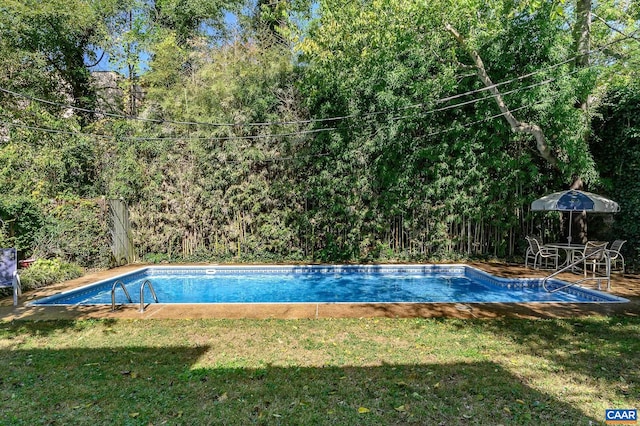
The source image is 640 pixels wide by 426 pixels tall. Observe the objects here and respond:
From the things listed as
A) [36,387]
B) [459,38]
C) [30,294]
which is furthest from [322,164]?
[36,387]

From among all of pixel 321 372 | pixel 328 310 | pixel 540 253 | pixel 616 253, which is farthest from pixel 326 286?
pixel 616 253

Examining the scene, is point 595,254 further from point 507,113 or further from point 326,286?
point 326,286

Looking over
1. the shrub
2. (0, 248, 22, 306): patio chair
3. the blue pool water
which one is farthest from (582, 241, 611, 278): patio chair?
the shrub

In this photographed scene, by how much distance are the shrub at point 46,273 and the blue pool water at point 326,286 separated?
35.4 inches

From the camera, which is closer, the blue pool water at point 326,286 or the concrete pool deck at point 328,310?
the concrete pool deck at point 328,310

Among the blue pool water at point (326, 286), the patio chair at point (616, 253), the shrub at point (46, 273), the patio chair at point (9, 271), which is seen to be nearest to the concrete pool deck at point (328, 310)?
the patio chair at point (9, 271)

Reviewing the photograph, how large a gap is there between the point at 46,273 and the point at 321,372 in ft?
21.9

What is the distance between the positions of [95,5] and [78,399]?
13.2 metres

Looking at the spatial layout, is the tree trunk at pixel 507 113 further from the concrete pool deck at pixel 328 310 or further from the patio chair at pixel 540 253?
the concrete pool deck at pixel 328 310

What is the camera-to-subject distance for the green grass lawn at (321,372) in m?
2.42

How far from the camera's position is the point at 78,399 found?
8.59 feet

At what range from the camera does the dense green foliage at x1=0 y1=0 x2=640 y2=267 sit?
788 centimetres

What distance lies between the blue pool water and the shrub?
90 cm

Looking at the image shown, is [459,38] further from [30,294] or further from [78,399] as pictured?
[30,294]
